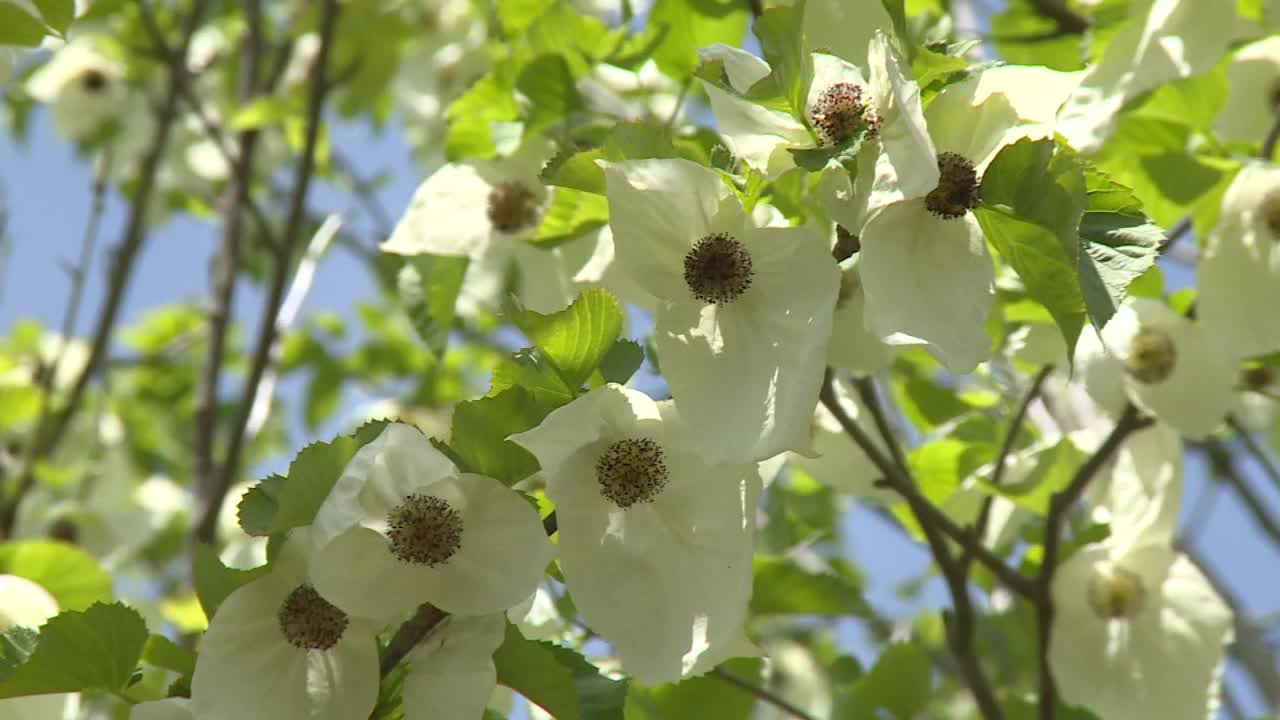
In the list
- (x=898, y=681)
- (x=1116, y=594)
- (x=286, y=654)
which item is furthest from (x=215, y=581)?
(x=1116, y=594)

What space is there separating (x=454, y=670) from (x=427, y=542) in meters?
0.07

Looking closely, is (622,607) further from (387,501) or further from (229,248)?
(229,248)

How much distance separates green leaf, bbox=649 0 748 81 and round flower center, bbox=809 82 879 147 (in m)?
0.40

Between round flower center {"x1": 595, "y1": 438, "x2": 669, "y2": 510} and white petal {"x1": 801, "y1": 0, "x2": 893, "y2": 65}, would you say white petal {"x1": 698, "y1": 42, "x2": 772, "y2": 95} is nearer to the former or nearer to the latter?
white petal {"x1": 801, "y1": 0, "x2": 893, "y2": 65}

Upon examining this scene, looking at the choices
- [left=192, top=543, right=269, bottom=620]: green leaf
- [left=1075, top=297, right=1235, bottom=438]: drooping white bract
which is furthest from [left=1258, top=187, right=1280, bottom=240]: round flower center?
[left=192, top=543, right=269, bottom=620]: green leaf

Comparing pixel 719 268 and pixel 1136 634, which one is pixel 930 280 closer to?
pixel 719 268

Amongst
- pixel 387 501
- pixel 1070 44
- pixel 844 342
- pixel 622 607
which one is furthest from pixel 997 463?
pixel 387 501

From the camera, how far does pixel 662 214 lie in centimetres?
74

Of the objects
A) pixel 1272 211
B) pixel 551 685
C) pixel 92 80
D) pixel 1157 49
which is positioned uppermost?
pixel 92 80

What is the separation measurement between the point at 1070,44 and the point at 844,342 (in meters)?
0.60

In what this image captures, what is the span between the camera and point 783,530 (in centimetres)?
129

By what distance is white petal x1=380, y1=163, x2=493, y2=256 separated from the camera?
1173 mm

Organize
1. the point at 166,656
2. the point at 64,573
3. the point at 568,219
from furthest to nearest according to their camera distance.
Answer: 1. the point at 64,573
2. the point at 568,219
3. the point at 166,656

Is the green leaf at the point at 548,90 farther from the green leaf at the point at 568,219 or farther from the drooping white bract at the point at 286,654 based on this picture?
the drooping white bract at the point at 286,654
